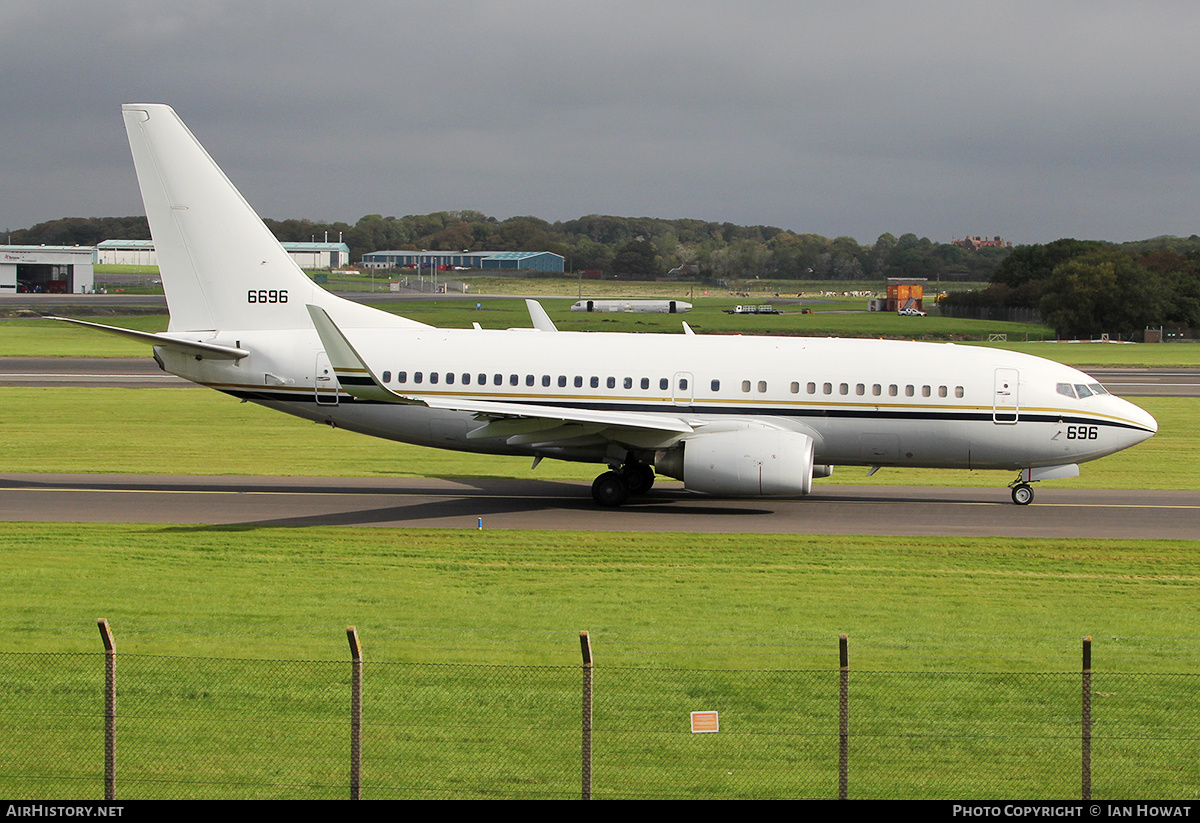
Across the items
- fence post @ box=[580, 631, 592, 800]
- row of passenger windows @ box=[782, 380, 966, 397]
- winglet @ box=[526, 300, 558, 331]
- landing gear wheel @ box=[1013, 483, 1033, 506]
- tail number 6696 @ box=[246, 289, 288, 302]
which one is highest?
Answer: tail number 6696 @ box=[246, 289, 288, 302]

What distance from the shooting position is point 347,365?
2638 centimetres

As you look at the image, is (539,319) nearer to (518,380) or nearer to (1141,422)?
(518,380)

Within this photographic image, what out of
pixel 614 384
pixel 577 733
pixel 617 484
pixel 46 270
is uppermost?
pixel 46 270

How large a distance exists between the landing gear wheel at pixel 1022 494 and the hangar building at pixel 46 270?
508 feet

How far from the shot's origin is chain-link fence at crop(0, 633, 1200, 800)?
35.2ft

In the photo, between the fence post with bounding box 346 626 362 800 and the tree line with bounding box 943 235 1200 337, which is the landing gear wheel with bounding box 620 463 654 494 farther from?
the tree line with bounding box 943 235 1200 337

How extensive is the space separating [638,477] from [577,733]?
16.4 m

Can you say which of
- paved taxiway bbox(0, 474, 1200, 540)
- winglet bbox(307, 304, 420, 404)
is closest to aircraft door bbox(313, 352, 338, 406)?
winglet bbox(307, 304, 420, 404)

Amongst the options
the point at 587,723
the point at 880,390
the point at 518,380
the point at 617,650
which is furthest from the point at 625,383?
the point at 587,723

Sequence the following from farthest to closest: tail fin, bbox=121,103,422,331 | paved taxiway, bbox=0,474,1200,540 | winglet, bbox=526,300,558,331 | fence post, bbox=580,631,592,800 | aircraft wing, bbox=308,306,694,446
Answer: winglet, bbox=526,300,558,331
tail fin, bbox=121,103,422,331
paved taxiway, bbox=0,474,1200,540
aircraft wing, bbox=308,306,694,446
fence post, bbox=580,631,592,800

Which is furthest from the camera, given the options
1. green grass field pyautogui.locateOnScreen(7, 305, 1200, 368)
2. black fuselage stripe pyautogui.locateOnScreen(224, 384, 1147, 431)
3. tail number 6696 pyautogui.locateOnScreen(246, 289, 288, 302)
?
green grass field pyautogui.locateOnScreen(7, 305, 1200, 368)

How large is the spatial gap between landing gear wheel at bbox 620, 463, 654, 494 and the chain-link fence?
13558 millimetres

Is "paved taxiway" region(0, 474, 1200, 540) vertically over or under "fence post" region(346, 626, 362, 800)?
under
